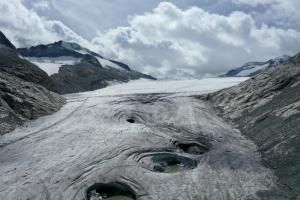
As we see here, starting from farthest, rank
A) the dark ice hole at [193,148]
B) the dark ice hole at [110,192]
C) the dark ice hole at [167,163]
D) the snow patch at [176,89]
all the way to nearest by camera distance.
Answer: the snow patch at [176,89] → the dark ice hole at [193,148] → the dark ice hole at [167,163] → the dark ice hole at [110,192]

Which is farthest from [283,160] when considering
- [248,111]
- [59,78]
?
[59,78]

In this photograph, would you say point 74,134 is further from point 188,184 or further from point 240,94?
point 240,94

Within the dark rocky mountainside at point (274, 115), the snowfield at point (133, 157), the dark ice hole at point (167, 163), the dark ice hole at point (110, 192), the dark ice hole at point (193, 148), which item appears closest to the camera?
the dark ice hole at point (110, 192)

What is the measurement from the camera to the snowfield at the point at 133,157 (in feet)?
65.6

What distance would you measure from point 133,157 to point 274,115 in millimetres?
11044

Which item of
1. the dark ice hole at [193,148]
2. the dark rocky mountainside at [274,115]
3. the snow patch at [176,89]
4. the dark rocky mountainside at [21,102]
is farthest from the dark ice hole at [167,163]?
the snow patch at [176,89]

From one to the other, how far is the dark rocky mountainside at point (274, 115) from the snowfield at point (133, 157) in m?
0.86

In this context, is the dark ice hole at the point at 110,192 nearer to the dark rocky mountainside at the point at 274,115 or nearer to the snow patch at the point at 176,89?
the dark rocky mountainside at the point at 274,115

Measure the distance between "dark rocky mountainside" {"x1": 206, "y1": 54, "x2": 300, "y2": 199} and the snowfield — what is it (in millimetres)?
855

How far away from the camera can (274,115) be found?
2942 centimetres

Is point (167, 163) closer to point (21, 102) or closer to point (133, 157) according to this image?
point (133, 157)

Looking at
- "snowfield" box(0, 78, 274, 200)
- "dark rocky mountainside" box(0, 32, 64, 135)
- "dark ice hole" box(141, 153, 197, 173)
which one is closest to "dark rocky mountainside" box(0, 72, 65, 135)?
"dark rocky mountainside" box(0, 32, 64, 135)

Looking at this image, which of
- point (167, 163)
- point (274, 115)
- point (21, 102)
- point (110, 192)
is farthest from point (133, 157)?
point (21, 102)

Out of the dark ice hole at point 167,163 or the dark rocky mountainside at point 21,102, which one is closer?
the dark ice hole at point 167,163
